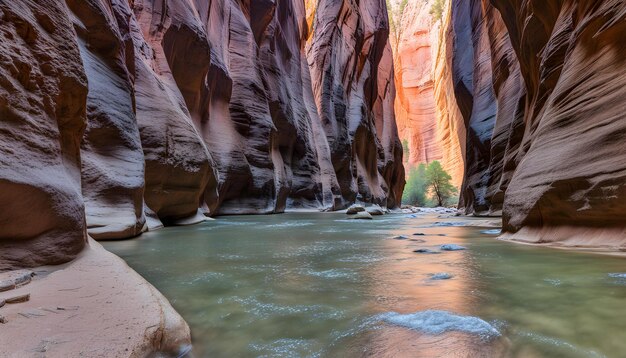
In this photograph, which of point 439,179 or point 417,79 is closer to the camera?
point 439,179

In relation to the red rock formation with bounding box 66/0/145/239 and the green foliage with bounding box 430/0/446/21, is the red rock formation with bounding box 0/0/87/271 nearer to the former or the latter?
the red rock formation with bounding box 66/0/145/239

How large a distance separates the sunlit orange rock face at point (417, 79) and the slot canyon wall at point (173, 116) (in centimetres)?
3151

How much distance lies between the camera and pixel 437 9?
58812mm

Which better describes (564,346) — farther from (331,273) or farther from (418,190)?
(418,190)

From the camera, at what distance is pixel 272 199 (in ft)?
54.9

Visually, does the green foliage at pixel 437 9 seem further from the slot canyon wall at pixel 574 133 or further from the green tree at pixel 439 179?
the slot canyon wall at pixel 574 133

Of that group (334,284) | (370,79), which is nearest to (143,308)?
(334,284)

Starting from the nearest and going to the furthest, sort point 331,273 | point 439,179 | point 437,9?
point 331,273 → point 439,179 → point 437,9

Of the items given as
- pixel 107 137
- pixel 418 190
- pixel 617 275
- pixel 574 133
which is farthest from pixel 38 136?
pixel 418 190

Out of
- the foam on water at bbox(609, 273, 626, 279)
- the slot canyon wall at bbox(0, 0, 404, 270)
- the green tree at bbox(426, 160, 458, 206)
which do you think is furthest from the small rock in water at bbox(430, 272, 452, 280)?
the green tree at bbox(426, 160, 458, 206)

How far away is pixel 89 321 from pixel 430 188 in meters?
54.6

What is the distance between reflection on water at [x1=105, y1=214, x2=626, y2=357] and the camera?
1.58m

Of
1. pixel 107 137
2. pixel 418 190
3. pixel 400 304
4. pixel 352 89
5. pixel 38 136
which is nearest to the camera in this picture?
pixel 400 304

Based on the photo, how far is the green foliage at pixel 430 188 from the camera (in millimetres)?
42125
